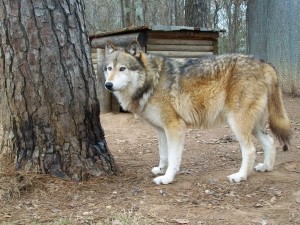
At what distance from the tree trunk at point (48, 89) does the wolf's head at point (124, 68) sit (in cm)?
28

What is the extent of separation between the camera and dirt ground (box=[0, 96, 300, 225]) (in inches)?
144

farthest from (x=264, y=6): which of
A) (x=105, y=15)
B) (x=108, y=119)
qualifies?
(x=105, y=15)

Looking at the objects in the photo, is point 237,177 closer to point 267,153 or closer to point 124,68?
point 267,153

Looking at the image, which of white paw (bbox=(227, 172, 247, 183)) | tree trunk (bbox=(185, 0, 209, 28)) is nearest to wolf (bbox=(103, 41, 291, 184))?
white paw (bbox=(227, 172, 247, 183))

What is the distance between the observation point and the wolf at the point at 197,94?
185 inches

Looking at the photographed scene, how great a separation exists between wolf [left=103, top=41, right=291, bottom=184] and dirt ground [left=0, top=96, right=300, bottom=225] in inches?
9.7

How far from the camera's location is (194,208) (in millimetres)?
3918

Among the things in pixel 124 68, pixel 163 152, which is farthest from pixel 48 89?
pixel 163 152

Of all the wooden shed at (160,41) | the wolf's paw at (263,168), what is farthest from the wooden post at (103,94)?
the wolf's paw at (263,168)

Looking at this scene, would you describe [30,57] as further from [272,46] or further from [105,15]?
[105,15]

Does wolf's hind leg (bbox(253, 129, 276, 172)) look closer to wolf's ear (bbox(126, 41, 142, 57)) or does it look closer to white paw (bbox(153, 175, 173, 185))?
white paw (bbox(153, 175, 173, 185))

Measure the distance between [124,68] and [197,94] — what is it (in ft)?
2.98

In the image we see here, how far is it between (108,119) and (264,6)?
6576 mm

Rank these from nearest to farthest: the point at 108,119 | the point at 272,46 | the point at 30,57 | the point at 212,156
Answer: the point at 30,57
the point at 212,156
the point at 108,119
the point at 272,46
